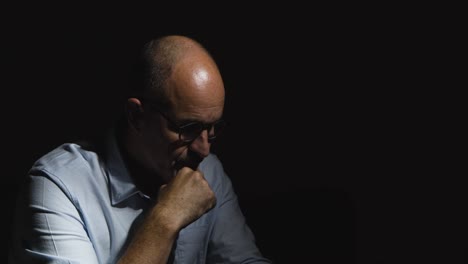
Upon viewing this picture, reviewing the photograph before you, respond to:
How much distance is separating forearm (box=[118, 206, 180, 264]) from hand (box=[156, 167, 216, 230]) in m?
0.02

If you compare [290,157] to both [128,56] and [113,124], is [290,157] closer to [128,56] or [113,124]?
[128,56]

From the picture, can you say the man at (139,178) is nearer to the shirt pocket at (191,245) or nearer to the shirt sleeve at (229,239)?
the shirt pocket at (191,245)

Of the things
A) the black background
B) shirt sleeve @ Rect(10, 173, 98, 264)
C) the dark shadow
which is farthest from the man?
the black background

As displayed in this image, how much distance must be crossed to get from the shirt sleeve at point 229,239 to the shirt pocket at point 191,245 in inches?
1.3

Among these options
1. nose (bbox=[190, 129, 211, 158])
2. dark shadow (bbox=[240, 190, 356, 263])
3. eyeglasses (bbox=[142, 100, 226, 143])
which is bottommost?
dark shadow (bbox=[240, 190, 356, 263])

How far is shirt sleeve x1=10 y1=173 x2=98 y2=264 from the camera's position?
1.94 m

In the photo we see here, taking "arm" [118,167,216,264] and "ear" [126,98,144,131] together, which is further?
"ear" [126,98,144,131]

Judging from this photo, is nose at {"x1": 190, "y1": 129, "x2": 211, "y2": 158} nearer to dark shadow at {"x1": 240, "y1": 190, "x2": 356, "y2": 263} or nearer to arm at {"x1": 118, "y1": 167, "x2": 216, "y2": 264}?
arm at {"x1": 118, "y1": 167, "x2": 216, "y2": 264}

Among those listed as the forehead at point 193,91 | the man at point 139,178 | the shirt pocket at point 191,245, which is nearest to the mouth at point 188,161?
the man at point 139,178

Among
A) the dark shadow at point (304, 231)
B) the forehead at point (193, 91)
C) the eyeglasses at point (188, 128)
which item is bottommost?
the dark shadow at point (304, 231)

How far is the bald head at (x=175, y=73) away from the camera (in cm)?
206

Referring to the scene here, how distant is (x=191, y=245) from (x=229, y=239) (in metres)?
0.13

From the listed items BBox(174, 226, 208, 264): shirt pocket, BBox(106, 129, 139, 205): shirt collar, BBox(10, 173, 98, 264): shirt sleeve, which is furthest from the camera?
BBox(174, 226, 208, 264): shirt pocket

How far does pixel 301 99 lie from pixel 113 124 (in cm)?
123
